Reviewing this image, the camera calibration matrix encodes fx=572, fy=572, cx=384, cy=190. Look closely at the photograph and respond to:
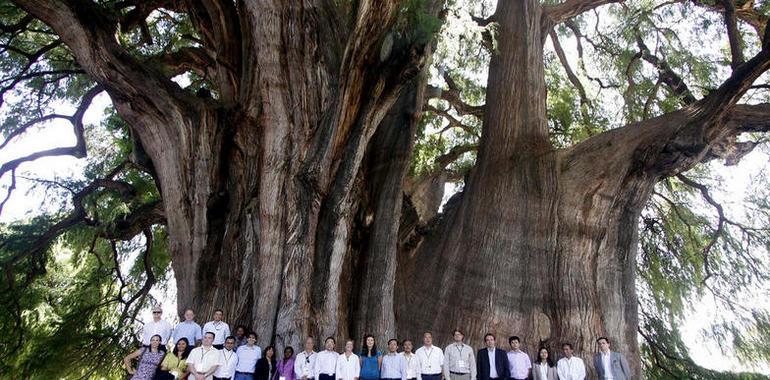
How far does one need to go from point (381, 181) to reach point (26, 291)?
5444 mm

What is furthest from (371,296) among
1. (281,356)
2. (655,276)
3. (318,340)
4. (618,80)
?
(618,80)

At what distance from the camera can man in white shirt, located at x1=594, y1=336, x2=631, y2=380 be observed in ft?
17.2

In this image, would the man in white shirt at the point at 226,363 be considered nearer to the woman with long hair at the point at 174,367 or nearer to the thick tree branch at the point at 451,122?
the woman with long hair at the point at 174,367

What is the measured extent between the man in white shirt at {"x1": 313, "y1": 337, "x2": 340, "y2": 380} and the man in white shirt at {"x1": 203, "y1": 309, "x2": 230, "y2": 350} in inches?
33.2

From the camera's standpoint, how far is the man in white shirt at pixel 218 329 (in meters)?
4.89

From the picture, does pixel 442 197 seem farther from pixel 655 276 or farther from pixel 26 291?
pixel 26 291

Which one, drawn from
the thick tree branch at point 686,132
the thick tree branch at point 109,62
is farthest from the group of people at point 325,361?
the thick tree branch at point 686,132

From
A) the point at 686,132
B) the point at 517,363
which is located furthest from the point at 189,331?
the point at 686,132

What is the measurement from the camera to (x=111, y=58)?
217 inches

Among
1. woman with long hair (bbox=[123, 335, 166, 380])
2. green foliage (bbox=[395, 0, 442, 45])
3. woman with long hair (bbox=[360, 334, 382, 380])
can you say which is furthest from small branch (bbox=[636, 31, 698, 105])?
woman with long hair (bbox=[123, 335, 166, 380])

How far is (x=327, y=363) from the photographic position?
480 centimetres

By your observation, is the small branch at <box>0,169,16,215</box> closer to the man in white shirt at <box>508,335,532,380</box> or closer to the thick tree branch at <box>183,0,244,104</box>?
the thick tree branch at <box>183,0,244,104</box>

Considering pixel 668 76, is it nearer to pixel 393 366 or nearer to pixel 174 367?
pixel 393 366

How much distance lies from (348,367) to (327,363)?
0.18m
